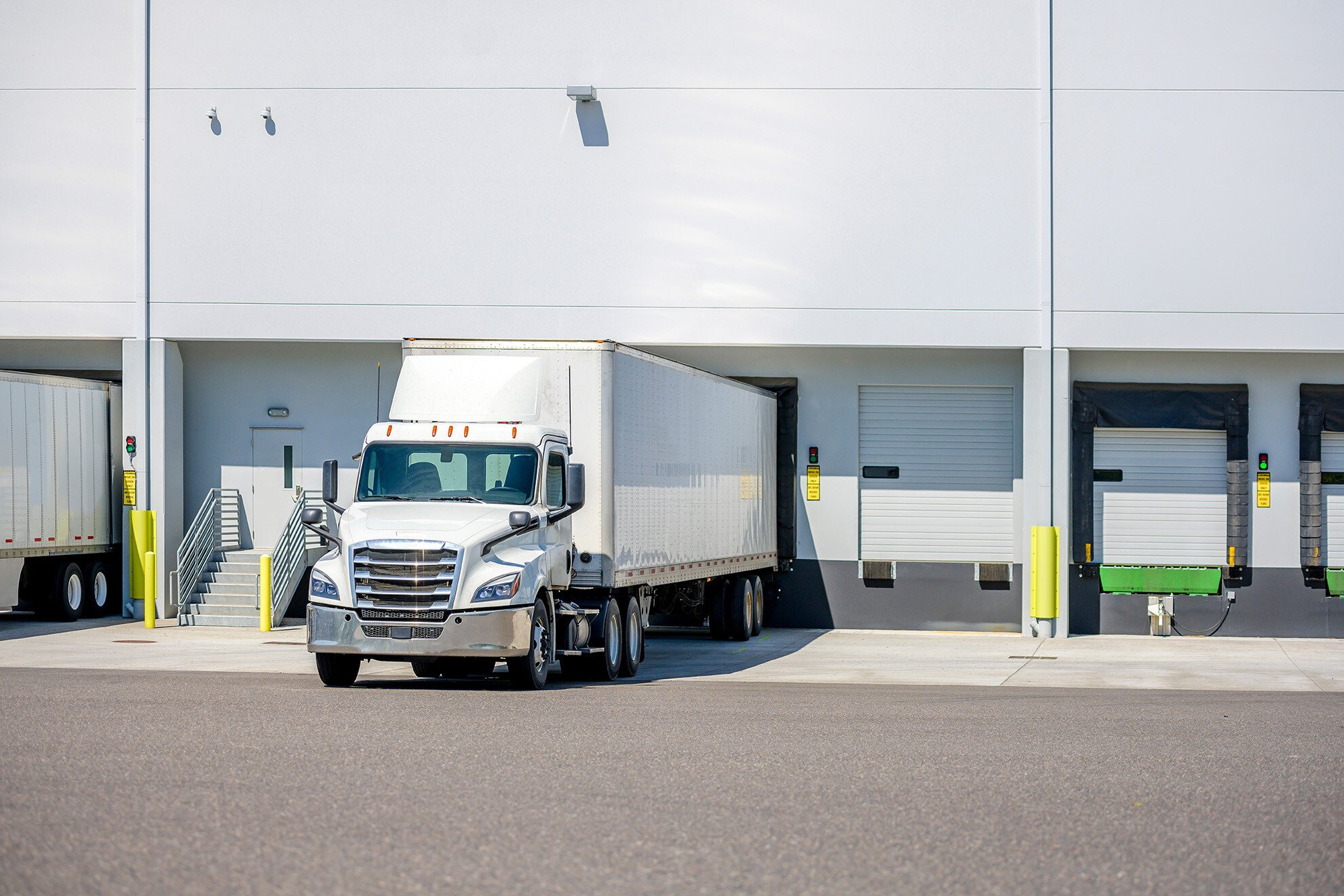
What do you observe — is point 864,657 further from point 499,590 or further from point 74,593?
point 74,593

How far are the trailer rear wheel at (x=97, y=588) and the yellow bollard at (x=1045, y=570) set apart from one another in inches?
617

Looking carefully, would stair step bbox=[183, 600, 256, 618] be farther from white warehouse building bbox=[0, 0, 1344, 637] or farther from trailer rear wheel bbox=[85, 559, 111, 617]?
trailer rear wheel bbox=[85, 559, 111, 617]

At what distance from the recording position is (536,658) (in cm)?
1556

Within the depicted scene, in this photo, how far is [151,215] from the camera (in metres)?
25.2

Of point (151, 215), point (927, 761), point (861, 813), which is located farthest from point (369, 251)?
point (861, 813)

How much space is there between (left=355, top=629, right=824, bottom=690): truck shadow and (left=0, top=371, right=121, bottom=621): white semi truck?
9344 millimetres

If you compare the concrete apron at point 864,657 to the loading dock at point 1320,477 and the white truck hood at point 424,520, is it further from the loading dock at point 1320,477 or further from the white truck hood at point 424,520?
the white truck hood at point 424,520

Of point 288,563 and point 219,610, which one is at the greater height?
point 288,563

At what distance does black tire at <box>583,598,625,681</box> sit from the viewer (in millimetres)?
16922

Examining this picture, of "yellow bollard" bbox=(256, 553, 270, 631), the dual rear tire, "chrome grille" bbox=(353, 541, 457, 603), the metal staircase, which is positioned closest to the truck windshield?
"chrome grille" bbox=(353, 541, 457, 603)

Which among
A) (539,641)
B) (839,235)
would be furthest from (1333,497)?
(539,641)

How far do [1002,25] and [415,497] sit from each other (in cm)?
1368

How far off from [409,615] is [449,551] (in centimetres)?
74

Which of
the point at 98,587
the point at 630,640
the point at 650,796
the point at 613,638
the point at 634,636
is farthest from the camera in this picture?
the point at 98,587
